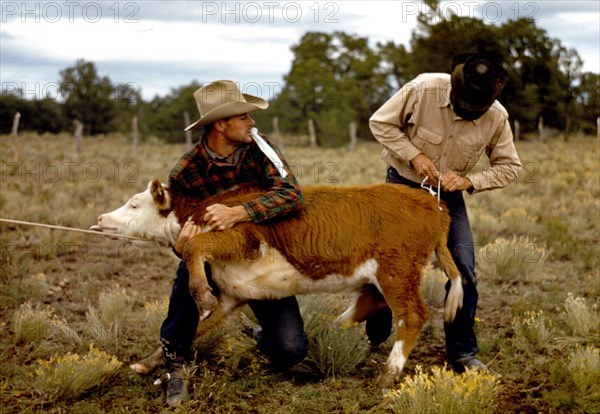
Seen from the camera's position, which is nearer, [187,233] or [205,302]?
[205,302]

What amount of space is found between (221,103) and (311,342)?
200cm

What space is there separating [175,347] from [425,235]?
1877 mm

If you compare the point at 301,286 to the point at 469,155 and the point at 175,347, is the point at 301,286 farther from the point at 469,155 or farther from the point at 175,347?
the point at 469,155

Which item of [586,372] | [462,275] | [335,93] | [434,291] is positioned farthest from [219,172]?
[335,93]

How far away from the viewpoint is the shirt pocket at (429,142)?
479cm

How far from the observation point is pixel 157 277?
8.09 m

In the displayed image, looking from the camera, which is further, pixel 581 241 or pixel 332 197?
pixel 581 241

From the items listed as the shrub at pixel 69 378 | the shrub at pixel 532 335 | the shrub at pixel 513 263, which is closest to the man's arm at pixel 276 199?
the shrub at pixel 69 378

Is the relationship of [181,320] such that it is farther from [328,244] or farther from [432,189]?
[432,189]

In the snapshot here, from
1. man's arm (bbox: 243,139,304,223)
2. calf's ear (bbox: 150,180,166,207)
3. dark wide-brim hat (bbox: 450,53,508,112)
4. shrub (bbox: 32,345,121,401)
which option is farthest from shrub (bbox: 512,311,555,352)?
shrub (bbox: 32,345,121,401)

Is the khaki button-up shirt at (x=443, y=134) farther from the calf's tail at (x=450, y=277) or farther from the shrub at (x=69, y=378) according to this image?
the shrub at (x=69, y=378)

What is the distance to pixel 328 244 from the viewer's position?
429 cm

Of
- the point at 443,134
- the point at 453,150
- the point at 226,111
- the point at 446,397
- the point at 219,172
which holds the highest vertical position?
the point at 226,111

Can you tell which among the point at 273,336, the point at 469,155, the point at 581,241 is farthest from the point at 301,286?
the point at 581,241
